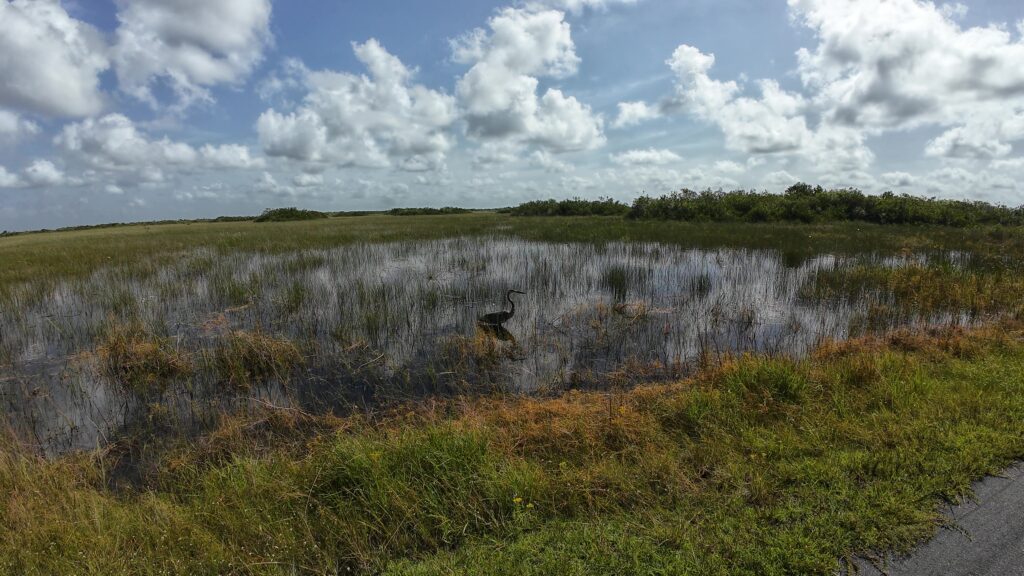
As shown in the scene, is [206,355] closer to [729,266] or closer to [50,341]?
[50,341]

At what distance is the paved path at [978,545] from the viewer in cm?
223

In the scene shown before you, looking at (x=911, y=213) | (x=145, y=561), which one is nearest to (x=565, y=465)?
(x=145, y=561)

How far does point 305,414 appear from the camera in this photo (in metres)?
4.98

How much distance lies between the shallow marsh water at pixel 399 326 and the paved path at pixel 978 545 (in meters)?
3.28

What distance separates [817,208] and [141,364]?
34976 mm

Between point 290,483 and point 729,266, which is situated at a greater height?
point 729,266

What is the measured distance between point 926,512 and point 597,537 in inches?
78.0

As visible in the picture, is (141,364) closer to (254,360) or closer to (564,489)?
(254,360)

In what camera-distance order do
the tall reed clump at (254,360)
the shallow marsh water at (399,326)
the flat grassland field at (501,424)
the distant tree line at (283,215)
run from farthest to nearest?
the distant tree line at (283,215)
the tall reed clump at (254,360)
the shallow marsh water at (399,326)
the flat grassland field at (501,424)

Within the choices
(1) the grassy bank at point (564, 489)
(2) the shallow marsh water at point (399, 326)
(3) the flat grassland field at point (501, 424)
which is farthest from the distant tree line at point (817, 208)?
(1) the grassy bank at point (564, 489)

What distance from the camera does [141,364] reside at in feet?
20.3

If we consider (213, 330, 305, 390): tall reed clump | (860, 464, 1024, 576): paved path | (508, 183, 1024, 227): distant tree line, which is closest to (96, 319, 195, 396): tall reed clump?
(213, 330, 305, 390): tall reed clump

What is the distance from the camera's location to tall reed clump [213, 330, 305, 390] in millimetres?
6109

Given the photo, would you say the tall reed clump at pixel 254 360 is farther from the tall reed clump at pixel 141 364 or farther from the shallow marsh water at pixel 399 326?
the tall reed clump at pixel 141 364
